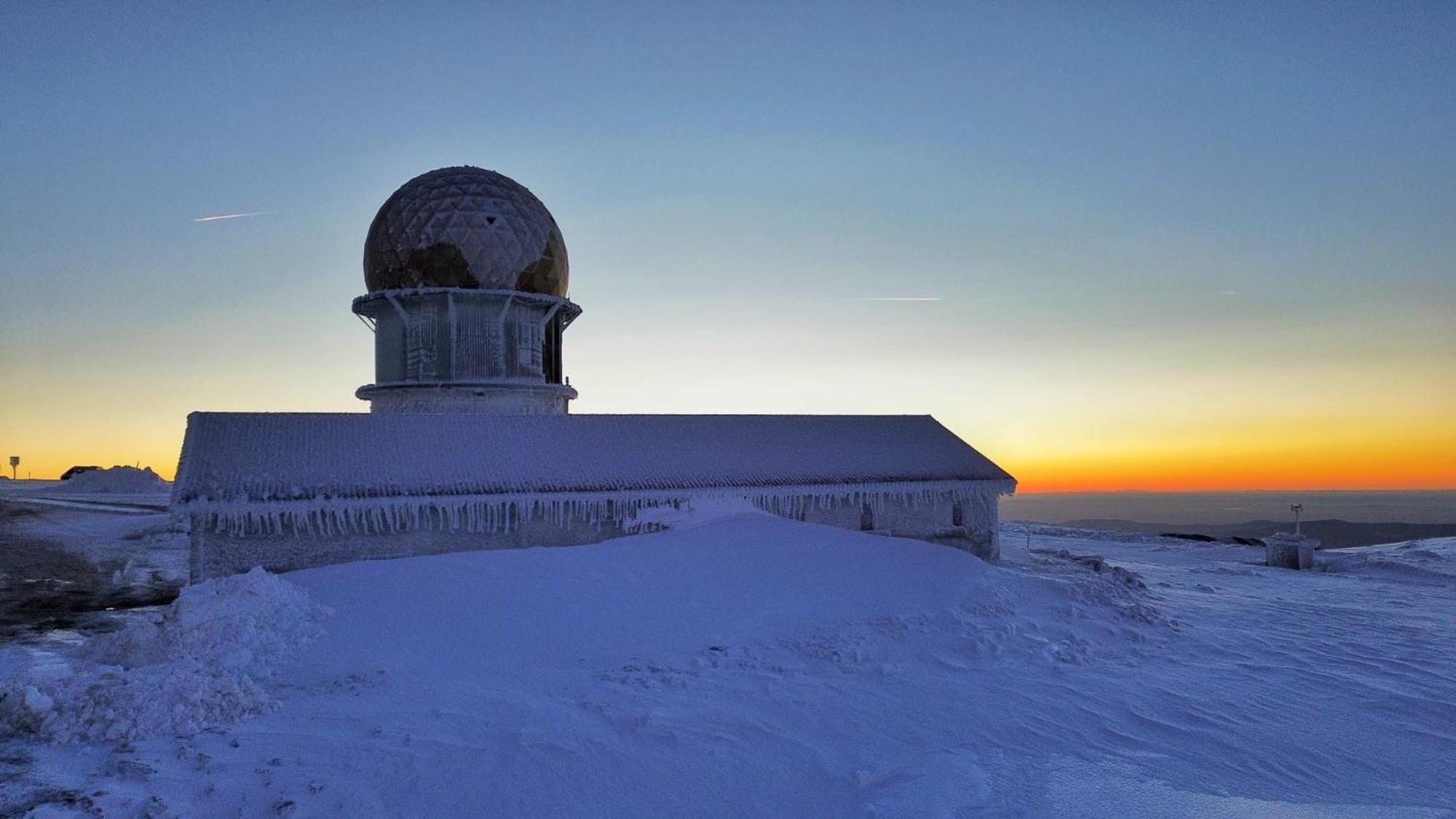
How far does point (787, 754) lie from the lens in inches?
320

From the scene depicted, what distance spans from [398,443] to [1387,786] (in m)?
17.9

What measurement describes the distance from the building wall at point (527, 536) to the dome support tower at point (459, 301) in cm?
819

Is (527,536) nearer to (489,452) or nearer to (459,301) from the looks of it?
(489,452)

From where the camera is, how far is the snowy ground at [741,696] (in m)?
7.29

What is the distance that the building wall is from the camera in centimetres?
1593

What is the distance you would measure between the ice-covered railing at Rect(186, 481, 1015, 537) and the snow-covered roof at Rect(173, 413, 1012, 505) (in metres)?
0.17

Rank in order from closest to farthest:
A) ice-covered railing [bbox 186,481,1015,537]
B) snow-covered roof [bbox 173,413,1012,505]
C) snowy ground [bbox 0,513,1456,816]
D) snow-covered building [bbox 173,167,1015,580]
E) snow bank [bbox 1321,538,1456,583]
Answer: snowy ground [bbox 0,513,1456,816] → ice-covered railing [bbox 186,481,1015,537] → snow-covered building [bbox 173,167,1015,580] → snow-covered roof [bbox 173,413,1012,505] → snow bank [bbox 1321,538,1456,583]

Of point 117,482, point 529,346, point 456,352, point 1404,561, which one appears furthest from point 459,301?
point 117,482

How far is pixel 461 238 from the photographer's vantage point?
25.1 meters

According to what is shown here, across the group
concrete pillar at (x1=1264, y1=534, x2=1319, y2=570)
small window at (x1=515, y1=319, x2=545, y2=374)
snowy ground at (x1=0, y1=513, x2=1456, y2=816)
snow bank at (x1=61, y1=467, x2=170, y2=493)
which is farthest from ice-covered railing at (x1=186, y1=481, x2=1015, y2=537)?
snow bank at (x1=61, y1=467, x2=170, y2=493)

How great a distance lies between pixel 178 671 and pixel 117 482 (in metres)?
53.1

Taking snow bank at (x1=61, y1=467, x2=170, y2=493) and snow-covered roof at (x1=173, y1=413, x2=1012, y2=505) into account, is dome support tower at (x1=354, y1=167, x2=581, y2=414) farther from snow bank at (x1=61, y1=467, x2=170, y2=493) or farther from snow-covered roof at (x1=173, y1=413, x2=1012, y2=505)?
snow bank at (x1=61, y1=467, x2=170, y2=493)

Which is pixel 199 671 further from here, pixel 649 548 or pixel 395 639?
pixel 649 548

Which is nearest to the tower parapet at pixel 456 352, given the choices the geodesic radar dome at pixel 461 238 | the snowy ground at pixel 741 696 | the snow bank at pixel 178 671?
the geodesic radar dome at pixel 461 238
